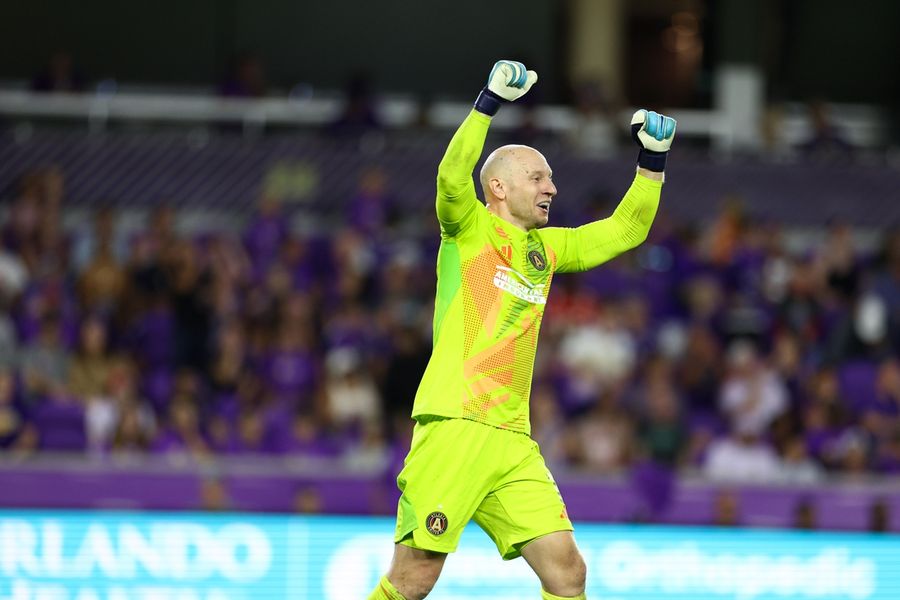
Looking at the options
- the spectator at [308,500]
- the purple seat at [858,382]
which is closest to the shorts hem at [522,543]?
the spectator at [308,500]

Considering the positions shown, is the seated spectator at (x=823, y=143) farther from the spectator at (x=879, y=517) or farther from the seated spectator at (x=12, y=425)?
the seated spectator at (x=12, y=425)

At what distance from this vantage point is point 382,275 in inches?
543

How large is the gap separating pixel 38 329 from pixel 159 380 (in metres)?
1.08

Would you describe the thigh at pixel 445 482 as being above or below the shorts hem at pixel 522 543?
above

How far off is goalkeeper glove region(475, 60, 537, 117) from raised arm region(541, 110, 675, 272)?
26.0 inches

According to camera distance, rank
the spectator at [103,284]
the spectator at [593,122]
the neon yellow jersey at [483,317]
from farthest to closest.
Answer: the spectator at [593,122] < the spectator at [103,284] < the neon yellow jersey at [483,317]

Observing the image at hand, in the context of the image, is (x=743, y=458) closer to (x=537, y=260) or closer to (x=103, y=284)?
(x=103, y=284)

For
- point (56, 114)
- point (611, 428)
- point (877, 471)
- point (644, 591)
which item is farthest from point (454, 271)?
point (56, 114)

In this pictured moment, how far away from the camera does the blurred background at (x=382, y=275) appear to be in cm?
1027

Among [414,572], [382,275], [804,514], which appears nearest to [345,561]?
[804,514]

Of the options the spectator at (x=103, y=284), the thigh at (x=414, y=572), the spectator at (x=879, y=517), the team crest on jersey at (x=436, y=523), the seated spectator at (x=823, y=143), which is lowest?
the thigh at (x=414, y=572)

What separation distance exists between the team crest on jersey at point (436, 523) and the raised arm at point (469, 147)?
1.11m

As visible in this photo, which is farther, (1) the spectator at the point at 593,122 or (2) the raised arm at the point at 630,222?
(1) the spectator at the point at 593,122

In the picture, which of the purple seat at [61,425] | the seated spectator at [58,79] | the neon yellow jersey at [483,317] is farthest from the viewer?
the seated spectator at [58,79]
